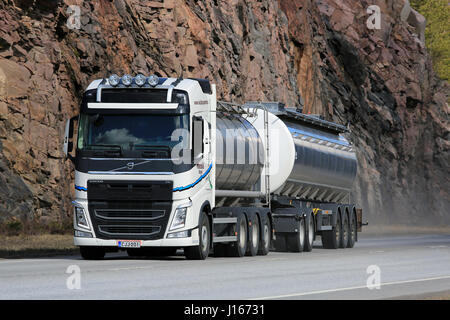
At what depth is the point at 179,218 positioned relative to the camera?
2258cm

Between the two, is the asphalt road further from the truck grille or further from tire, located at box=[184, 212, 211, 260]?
the truck grille

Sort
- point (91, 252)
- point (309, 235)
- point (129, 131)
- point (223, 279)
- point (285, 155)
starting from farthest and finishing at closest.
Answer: point (309, 235)
point (285, 155)
point (91, 252)
point (129, 131)
point (223, 279)

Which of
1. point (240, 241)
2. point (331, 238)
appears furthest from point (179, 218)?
point (331, 238)

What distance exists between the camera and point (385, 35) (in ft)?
278

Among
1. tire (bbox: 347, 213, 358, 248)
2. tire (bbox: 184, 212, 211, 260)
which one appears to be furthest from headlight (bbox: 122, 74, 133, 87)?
tire (bbox: 347, 213, 358, 248)

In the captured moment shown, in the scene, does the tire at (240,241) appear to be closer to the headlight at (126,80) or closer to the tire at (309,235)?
the headlight at (126,80)

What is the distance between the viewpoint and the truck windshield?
22.6m

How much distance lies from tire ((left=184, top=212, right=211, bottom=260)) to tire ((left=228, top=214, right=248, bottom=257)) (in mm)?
1770

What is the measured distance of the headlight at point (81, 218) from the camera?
2275 centimetres

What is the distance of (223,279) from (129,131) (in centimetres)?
671

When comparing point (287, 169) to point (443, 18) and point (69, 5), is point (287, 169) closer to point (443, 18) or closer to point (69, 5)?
point (69, 5)

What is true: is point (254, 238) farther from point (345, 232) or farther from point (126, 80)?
point (345, 232)

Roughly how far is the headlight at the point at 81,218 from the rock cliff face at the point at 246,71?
1122 cm

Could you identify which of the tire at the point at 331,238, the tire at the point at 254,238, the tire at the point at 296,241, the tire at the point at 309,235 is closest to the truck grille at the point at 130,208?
the tire at the point at 254,238
